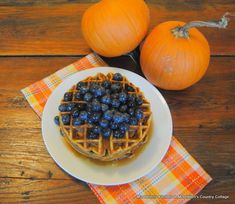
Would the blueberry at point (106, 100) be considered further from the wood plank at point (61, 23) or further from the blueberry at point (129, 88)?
the wood plank at point (61, 23)

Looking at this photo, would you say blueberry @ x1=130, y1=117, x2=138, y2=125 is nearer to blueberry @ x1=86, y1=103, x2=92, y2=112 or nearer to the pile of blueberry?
the pile of blueberry

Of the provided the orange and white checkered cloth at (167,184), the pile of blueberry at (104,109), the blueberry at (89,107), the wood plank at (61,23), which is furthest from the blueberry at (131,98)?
the wood plank at (61,23)

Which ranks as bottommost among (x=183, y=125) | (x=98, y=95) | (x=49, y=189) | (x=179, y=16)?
(x=49, y=189)

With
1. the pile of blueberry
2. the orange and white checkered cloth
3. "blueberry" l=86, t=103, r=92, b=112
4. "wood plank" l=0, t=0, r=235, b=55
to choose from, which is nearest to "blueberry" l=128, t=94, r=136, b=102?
the pile of blueberry

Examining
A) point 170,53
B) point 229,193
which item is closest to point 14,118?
point 170,53

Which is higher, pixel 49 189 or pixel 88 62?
pixel 88 62

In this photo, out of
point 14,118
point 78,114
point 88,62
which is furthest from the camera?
point 88,62

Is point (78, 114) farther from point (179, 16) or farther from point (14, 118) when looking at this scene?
point (179, 16)
